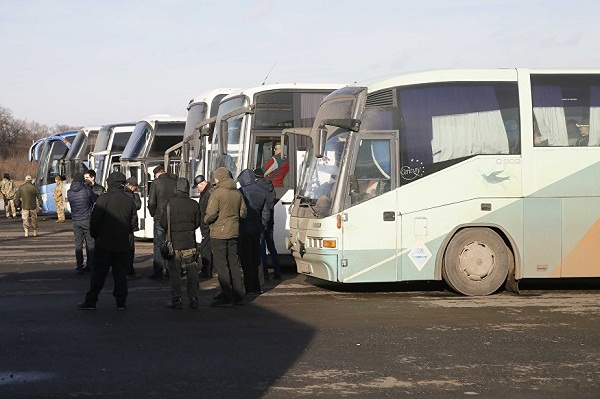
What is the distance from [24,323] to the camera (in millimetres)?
12602

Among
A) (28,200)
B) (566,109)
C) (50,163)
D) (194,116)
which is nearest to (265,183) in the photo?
(566,109)

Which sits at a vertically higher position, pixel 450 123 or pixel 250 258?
pixel 450 123

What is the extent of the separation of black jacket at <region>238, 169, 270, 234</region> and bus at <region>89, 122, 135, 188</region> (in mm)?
18207

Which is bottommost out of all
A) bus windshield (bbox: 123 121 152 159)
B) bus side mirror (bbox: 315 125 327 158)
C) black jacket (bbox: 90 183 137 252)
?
black jacket (bbox: 90 183 137 252)

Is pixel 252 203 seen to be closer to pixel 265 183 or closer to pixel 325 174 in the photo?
pixel 325 174

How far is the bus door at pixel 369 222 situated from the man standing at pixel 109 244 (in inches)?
122

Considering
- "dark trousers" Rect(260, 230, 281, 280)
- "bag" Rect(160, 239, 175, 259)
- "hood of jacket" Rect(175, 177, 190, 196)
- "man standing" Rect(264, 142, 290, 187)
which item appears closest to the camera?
"bag" Rect(160, 239, 175, 259)

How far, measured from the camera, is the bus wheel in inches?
595

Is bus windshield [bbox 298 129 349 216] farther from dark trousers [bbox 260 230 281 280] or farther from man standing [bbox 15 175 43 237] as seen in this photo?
man standing [bbox 15 175 43 237]

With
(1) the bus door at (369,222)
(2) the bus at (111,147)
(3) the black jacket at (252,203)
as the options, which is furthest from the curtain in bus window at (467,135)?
(2) the bus at (111,147)

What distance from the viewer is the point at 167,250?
539 inches

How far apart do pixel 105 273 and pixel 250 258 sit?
2.49m

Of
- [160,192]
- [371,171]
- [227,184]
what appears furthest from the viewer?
[160,192]

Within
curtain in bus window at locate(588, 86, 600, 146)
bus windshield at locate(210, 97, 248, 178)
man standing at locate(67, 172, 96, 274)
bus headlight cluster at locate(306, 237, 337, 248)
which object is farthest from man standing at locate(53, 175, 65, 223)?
curtain in bus window at locate(588, 86, 600, 146)
